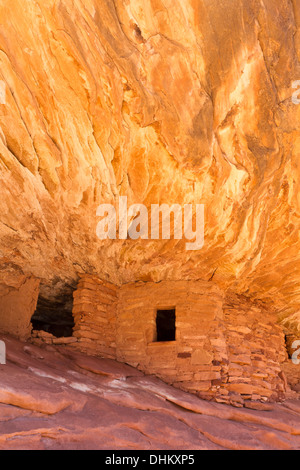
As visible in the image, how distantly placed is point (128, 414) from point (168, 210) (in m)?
2.18

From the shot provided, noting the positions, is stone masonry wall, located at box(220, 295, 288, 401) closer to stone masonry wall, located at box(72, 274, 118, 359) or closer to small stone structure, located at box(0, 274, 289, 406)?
small stone structure, located at box(0, 274, 289, 406)

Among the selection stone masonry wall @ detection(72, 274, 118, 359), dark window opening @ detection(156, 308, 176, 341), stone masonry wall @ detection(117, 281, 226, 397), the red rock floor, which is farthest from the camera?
dark window opening @ detection(156, 308, 176, 341)

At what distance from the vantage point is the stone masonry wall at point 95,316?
552 centimetres

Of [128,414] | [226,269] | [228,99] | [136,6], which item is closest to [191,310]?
[226,269]

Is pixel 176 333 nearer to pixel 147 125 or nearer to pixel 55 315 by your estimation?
pixel 55 315

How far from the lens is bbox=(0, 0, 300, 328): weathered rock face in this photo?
336cm

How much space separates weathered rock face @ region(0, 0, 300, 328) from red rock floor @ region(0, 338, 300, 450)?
4.83ft

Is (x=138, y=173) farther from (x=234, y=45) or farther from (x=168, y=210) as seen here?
(x=234, y=45)

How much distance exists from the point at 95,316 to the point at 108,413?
2.18 meters

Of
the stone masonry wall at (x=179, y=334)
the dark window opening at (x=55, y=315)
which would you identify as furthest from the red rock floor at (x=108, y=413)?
the dark window opening at (x=55, y=315)

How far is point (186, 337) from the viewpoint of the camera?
5465 millimetres

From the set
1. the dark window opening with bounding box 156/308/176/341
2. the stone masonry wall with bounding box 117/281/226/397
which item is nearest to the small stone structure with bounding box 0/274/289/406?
the stone masonry wall with bounding box 117/281/226/397

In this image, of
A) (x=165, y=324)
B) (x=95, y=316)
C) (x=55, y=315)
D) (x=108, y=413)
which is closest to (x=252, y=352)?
(x=165, y=324)
